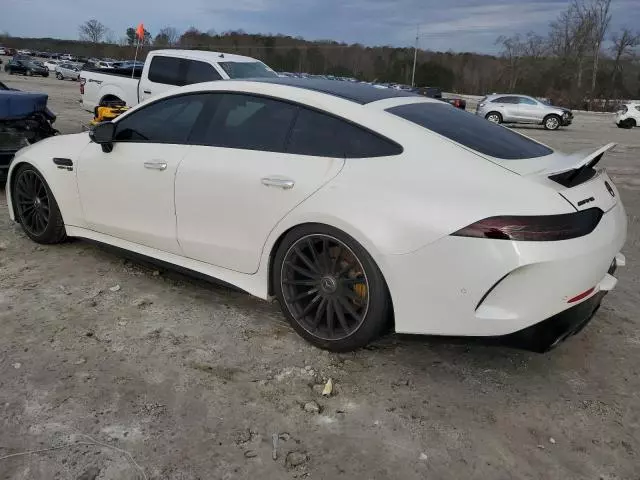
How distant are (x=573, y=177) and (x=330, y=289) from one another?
1.39m

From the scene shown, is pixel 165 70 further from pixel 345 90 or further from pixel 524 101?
pixel 524 101

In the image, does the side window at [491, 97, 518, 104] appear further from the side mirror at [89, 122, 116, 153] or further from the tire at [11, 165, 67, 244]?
the side mirror at [89, 122, 116, 153]

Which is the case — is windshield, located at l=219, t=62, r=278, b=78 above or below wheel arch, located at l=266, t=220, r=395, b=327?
above

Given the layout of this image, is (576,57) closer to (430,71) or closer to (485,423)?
(430,71)

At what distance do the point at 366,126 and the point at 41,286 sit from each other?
103 inches

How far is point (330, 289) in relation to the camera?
Answer: 3.16 m

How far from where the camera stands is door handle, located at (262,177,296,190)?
3174 mm

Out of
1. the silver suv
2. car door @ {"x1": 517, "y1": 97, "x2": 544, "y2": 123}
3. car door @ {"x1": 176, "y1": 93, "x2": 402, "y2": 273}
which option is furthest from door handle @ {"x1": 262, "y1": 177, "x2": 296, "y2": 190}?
car door @ {"x1": 517, "y1": 97, "x2": 544, "y2": 123}

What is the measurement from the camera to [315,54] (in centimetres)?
8712

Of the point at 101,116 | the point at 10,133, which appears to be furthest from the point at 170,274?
the point at 101,116

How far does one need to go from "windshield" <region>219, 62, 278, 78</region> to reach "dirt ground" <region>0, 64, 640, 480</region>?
6.62m

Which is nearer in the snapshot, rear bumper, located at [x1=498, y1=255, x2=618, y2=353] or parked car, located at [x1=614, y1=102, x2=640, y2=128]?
rear bumper, located at [x1=498, y1=255, x2=618, y2=353]

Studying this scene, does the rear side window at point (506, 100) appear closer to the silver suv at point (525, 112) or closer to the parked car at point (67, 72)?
the silver suv at point (525, 112)

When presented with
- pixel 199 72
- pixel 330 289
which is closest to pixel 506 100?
pixel 199 72
